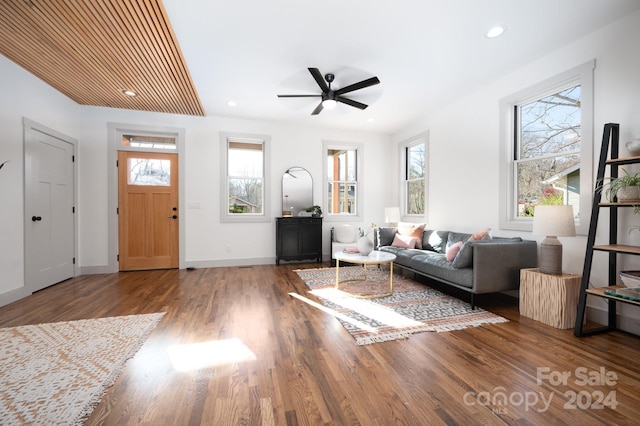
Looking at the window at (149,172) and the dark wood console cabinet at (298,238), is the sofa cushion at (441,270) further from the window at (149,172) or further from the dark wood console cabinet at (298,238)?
the window at (149,172)

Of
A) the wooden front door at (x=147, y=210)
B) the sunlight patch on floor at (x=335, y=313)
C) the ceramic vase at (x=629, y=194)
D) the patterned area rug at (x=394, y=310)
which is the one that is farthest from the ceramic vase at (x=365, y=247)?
the wooden front door at (x=147, y=210)

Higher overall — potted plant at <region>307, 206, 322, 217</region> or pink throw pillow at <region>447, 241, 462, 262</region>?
potted plant at <region>307, 206, 322, 217</region>

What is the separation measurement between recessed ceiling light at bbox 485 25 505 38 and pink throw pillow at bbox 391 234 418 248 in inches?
113

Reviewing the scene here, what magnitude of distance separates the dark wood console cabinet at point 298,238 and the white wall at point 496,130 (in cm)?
222

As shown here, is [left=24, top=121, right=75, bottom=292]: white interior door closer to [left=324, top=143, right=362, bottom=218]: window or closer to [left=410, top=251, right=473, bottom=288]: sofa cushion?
[left=324, top=143, right=362, bottom=218]: window

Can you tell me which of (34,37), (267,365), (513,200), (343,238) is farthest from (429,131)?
(34,37)

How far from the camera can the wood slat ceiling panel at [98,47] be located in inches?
93.4

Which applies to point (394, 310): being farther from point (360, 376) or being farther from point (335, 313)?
point (360, 376)

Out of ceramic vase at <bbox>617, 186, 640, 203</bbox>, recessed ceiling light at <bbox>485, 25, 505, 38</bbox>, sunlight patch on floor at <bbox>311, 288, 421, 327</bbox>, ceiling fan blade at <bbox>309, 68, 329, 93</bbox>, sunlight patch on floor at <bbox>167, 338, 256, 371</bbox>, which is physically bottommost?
sunlight patch on floor at <bbox>167, 338, 256, 371</bbox>

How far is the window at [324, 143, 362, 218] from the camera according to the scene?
6.03m

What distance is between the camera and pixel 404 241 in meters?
4.60

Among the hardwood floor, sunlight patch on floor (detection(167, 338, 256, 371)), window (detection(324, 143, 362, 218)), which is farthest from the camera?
window (detection(324, 143, 362, 218))

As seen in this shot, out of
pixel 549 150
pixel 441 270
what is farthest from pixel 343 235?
pixel 549 150

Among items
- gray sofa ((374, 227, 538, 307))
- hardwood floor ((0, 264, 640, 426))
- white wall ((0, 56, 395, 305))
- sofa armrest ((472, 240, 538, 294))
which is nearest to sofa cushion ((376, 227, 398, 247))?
white wall ((0, 56, 395, 305))
